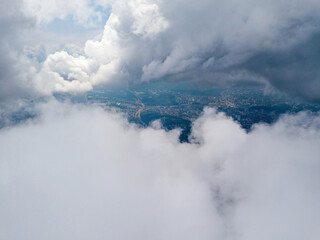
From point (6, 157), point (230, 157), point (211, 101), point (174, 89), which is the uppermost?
point (174, 89)

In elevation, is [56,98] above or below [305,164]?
above

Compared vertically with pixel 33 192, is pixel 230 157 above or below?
above

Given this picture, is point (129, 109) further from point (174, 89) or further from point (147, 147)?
point (174, 89)

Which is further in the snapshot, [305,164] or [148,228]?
[305,164]

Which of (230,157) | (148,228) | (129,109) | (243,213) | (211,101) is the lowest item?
(148,228)

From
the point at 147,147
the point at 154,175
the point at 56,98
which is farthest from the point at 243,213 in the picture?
the point at 56,98

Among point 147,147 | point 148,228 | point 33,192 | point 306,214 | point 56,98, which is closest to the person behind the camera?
point 306,214

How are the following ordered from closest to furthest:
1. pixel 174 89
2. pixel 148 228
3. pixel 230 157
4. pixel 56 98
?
pixel 148 228
pixel 230 157
pixel 56 98
pixel 174 89

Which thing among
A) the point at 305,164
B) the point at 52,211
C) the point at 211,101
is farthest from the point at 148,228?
the point at 211,101

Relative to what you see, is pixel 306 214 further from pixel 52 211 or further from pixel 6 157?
pixel 6 157
